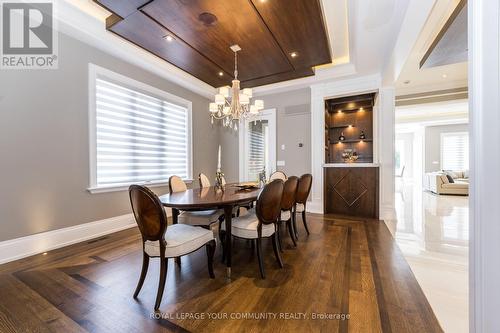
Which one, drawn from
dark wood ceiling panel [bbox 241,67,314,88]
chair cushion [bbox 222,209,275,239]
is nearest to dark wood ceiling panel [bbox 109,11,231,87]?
dark wood ceiling panel [bbox 241,67,314,88]

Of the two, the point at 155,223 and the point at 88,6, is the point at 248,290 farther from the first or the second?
the point at 88,6

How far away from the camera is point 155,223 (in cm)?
159

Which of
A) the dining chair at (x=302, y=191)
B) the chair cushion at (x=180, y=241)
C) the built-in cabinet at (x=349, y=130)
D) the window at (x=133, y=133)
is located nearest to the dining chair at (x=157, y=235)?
the chair cushion at (x=180, y=241)

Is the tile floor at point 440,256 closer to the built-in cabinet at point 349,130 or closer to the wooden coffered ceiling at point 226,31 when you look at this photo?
the built-in cabinet at point 349,130

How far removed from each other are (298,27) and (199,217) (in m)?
2.71

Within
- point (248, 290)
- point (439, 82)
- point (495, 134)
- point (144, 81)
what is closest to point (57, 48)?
point (144, 81)

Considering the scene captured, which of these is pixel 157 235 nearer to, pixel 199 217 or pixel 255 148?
pixel 199 217

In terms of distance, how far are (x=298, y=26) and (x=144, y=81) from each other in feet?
9.00

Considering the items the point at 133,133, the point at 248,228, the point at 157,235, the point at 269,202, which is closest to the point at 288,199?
the point at 269,202

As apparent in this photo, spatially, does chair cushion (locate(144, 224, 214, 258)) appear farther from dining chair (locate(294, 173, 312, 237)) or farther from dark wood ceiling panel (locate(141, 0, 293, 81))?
dark wood ceiling panel (locate(141, 0, 293, 81))

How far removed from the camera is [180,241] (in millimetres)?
1697

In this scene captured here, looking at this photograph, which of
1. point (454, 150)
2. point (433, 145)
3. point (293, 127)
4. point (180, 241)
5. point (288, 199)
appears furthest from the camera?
point (433, 145)

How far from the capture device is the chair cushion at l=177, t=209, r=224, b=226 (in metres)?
2.46

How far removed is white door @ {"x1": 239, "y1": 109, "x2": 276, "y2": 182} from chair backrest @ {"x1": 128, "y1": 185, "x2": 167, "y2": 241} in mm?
3776
